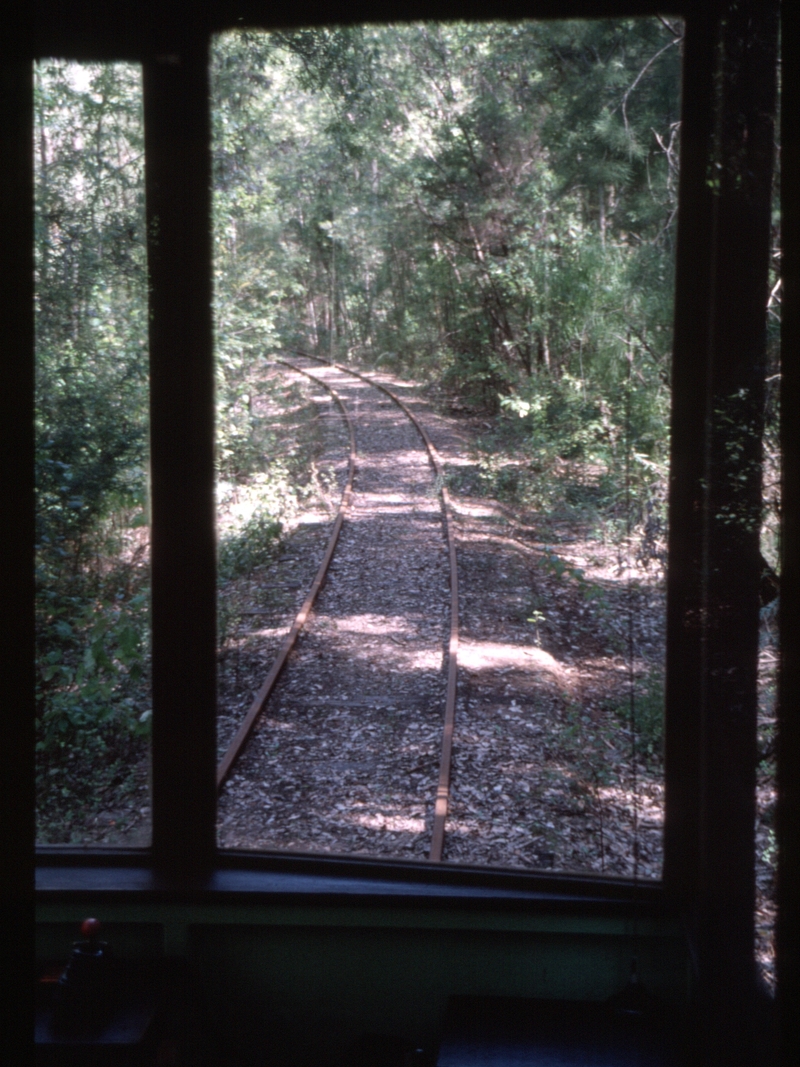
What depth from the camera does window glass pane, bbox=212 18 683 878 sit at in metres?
2.18

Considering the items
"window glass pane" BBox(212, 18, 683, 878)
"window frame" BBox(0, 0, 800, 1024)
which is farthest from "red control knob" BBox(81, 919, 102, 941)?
"window glass pane" BBox(212, 18, 683, 878)

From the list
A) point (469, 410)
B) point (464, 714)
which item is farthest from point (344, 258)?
point (464, 714)

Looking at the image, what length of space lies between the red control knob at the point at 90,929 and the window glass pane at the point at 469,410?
418mm

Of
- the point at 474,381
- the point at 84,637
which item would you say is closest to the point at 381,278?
the point at 474,381

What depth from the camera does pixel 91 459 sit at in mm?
2518

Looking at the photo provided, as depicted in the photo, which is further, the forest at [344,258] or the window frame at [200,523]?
the forest at [344,258]

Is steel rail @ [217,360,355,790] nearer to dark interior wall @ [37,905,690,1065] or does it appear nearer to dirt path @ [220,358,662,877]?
dirt path @ [220,358,662,877]

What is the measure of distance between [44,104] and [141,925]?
6.93ft

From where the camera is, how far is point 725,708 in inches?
73.6

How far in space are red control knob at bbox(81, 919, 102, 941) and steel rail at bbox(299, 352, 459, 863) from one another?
31.5 inches

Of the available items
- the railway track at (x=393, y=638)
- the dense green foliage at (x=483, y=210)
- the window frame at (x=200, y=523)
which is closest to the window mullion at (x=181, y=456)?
the window frame at (x=200, y=523)

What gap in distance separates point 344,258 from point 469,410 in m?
0.90

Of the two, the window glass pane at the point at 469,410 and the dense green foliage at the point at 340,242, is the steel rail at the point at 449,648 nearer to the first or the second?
the window glass pane at the point at 469,410

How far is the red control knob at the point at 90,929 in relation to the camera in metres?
1.86
